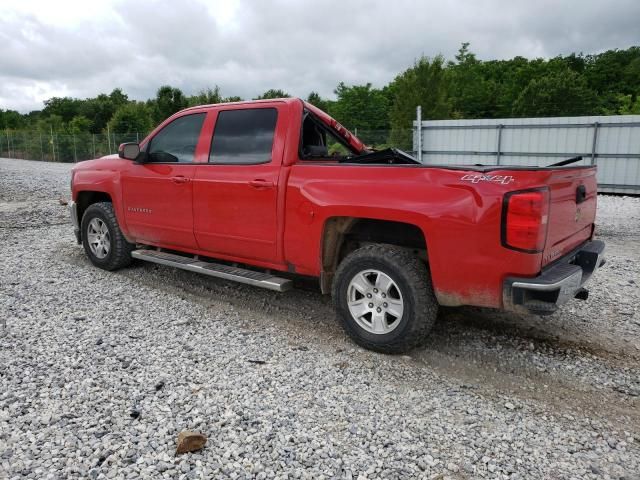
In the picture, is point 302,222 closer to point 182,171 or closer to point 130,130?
point 182,171

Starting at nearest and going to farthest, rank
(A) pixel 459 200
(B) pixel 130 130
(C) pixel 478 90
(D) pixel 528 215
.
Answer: (D) pixel 528 215
(A) pixel 459 200
(B) pixel 130 130
(C) pixel 478 90

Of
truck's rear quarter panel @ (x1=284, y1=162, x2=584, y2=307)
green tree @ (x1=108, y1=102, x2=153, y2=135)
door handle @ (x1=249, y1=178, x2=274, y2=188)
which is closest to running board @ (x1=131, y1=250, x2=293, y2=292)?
truck's rear quarter panel @ (x1=284, y1=162, x2=584, y2=307)

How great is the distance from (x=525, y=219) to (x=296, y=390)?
183 cm

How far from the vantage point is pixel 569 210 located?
11.8 ft

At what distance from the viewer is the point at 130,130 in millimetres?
37156

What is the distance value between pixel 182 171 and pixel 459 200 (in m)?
2.89

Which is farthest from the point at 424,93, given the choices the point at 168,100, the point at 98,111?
the point at 98,111

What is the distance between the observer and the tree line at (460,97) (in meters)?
29.8

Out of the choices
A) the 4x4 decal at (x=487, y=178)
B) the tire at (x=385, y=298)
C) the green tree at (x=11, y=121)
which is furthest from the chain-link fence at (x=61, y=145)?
the green tree at (x=11, y=121)

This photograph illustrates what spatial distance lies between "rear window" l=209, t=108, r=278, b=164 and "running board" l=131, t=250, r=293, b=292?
1.02m

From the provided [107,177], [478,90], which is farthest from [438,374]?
[478,90]

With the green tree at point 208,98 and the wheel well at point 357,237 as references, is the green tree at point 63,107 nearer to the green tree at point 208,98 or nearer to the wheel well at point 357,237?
the green tree at point 208,98

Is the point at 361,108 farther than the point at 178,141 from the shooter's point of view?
Yes

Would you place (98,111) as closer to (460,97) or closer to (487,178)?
(460,97)
